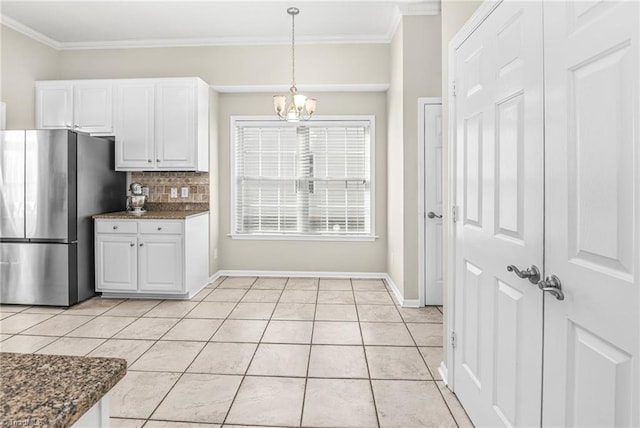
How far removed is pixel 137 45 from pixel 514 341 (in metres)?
5.12

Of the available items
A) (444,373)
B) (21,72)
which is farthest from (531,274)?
(21,72)

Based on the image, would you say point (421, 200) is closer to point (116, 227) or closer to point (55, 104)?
point (116, 227)

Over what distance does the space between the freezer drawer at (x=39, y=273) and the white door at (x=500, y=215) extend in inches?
145

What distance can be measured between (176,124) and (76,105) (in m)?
1.27

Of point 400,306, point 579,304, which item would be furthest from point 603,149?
point 400,306

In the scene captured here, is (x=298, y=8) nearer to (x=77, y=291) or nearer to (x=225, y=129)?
(x=225, y=129)

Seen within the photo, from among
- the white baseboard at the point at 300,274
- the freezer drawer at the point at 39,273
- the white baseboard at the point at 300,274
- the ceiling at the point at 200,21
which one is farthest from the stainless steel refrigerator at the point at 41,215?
the white baseboard at the point at 300,274

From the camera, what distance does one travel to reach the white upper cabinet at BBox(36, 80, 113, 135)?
14.2ft

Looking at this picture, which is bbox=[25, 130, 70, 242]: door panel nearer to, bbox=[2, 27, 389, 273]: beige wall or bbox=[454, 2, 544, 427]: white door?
bbox=[2, 27, 389, 273]: beige wall

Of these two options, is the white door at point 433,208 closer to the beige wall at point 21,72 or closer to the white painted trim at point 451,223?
the white painted trim at point 451,223

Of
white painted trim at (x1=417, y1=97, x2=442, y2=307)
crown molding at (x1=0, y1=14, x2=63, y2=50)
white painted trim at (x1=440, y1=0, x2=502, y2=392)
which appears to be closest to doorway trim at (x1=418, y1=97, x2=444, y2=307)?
white painted trim at (x1=417, y1=97, x2=442, y2=307)

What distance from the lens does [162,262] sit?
13.1 feet

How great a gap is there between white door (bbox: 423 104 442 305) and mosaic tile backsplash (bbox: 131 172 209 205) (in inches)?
106

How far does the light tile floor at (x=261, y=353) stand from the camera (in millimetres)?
1984
